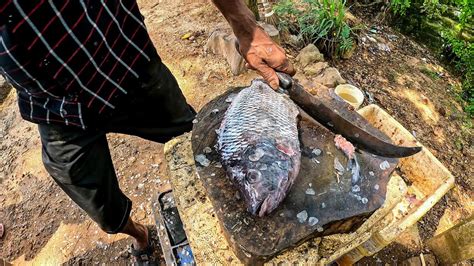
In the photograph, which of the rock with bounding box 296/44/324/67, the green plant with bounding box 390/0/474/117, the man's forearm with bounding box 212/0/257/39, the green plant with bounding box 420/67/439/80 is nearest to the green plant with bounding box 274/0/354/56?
the rock with bounding box 296/44/324/67

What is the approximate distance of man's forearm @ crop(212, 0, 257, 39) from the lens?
2.18 m

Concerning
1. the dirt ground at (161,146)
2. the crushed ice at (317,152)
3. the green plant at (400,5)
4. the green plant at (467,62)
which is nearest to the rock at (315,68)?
the dirt ground at (161,146)

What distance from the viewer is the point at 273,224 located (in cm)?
162

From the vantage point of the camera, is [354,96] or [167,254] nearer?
[167,254]

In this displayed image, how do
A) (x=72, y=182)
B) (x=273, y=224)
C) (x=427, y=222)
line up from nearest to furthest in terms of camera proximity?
(x=273, y=224) → (x=72, y=182) → (x=427, y=222)

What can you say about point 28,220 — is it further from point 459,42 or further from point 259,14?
point 459,42

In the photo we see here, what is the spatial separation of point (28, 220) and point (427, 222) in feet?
12.8

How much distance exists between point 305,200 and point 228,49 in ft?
9.91

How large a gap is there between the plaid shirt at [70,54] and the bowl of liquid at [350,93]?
2.29m

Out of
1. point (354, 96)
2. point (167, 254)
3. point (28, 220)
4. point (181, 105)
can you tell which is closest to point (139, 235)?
point (167, 254)

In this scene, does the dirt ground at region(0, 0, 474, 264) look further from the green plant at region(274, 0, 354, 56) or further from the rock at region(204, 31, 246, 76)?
the green plant at region(274, 0, 354, 56)

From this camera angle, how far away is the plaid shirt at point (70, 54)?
1625 millimetres

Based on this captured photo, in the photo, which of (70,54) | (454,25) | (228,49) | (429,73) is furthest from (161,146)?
(454,25)

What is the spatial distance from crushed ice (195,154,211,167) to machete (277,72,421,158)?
668 millimetres
